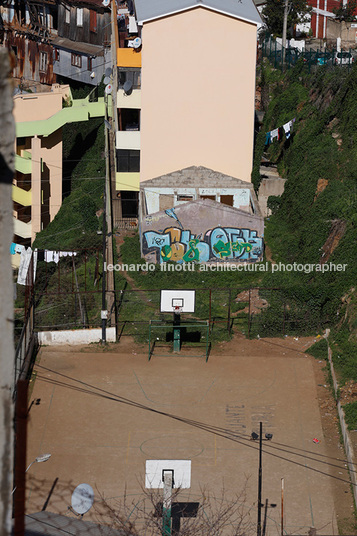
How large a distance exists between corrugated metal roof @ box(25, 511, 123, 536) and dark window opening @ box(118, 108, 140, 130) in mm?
38708

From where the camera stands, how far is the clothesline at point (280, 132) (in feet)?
161

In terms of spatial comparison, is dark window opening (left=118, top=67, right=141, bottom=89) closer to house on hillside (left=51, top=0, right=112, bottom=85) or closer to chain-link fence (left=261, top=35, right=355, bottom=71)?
chain-link fence (left=261, top=35, right=355, bottom=71)

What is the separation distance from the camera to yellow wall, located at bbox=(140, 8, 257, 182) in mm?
44938

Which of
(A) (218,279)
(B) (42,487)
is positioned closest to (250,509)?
(B) (42,487)

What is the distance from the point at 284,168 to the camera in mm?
49656

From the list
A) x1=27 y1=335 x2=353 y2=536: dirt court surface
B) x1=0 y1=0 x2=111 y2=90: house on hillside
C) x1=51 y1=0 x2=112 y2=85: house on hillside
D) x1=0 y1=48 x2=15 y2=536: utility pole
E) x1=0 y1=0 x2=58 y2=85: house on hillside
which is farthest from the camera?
x1=51 y1=0 x2=112 y2=85: house on hillside

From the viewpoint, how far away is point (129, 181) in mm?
46906

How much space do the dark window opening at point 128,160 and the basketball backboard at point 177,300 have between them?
1544cm

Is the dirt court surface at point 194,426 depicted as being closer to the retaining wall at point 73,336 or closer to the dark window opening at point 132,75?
the retaining wall at point 73,336

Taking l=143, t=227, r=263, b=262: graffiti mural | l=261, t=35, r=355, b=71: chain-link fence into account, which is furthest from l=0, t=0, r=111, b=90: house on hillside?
l=143, t=227, r=263, b=262: graffiti mural

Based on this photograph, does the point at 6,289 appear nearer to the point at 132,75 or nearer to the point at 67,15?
the point at 132,75

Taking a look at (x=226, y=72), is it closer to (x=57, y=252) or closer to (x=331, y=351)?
(x=57, y=252)

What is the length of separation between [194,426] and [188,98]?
23.4m

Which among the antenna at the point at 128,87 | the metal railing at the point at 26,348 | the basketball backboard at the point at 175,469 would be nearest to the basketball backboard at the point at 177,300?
the metal railing at the point at 26,348
